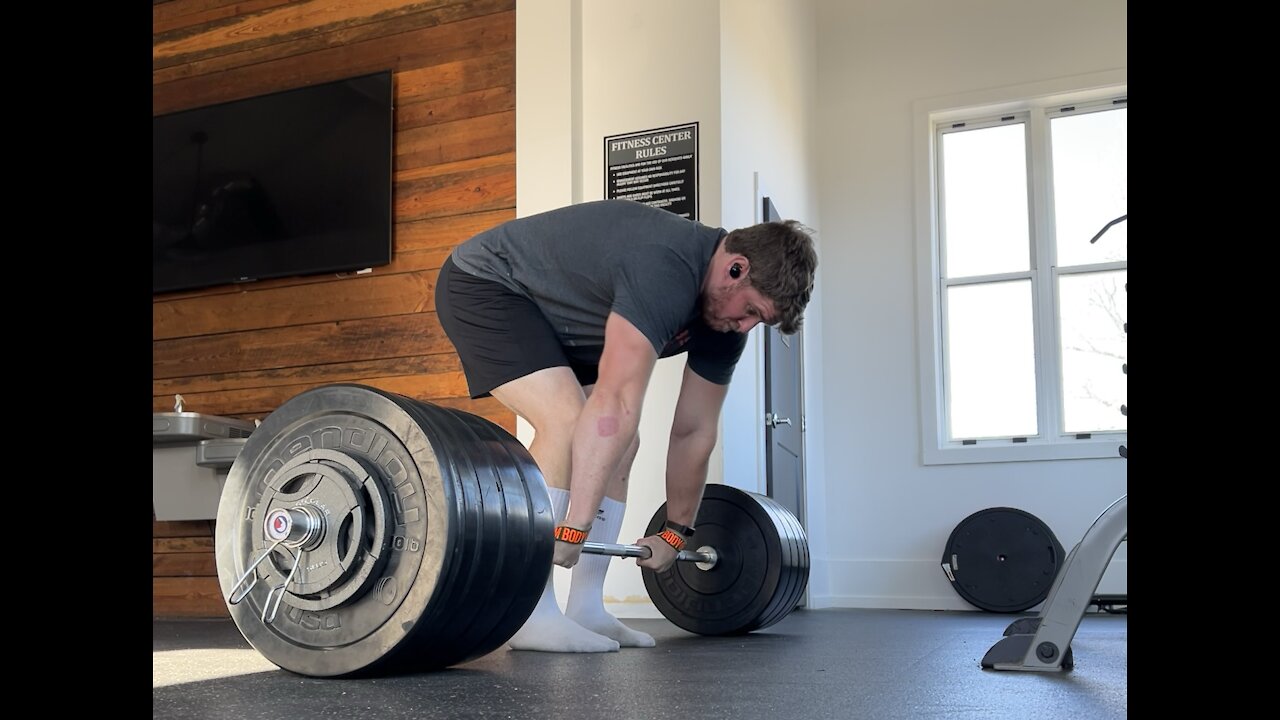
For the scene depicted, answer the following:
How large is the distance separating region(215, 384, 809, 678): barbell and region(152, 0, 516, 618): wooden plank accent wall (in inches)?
82.6

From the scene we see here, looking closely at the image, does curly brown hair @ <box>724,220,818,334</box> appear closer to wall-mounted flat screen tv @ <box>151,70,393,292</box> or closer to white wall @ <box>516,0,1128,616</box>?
white wall @ <box>516,0,1128,616</box>

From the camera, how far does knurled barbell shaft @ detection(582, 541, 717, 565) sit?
6.70 ft

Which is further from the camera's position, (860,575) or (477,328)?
(860,575)

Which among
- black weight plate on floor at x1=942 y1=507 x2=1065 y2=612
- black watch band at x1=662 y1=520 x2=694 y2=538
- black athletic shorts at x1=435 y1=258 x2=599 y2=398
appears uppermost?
black athletic shorts at x1=435 y1=258 x2=599 y2=398

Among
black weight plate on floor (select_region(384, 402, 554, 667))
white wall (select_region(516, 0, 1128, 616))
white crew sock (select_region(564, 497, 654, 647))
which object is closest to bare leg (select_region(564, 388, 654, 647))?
white crew sock (select_region(564, 497, 654, 647))

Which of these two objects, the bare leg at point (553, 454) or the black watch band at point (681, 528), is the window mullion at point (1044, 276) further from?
the bare leg at point (553, 454)

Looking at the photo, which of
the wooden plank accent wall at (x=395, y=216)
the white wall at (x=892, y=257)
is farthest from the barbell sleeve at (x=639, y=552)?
the white wall at (x=892, y=257)

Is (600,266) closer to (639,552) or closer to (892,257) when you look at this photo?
(639,552)

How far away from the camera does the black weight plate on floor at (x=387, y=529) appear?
1396 millimetres

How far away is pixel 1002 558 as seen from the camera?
15.3ft

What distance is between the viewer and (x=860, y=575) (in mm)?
5082
